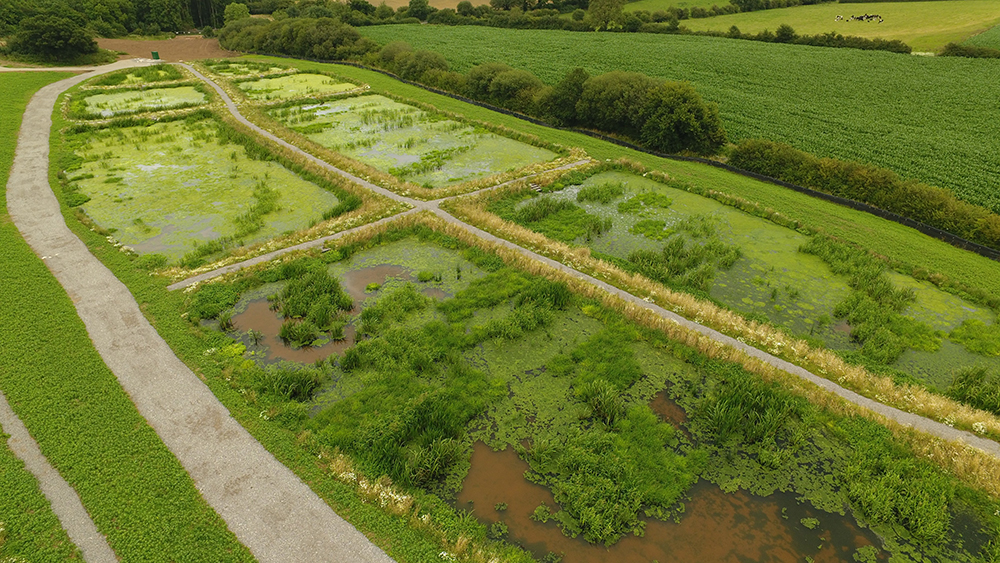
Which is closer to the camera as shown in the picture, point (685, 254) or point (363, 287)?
point (363, 287)

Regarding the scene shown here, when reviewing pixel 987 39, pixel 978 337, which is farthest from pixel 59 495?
pixel 987 39

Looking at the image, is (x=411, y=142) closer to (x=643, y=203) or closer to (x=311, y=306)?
(x=643, y=203)

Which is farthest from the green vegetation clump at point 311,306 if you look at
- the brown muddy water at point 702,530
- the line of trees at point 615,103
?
the line of trees at point 615,103

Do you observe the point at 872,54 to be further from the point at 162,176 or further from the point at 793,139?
the point at 162,176

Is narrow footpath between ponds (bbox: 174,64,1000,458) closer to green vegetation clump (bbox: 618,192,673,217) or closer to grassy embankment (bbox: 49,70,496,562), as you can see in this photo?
grassy embankment (bbox: 49,70,496,562)

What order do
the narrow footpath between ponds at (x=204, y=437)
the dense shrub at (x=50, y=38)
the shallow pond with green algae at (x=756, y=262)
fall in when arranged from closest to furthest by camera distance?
the narrow footpath between ponds at (x=204, y=437) < the shallow pond with green algae at (x=756, y=262) < the dense shrub at (x=50, y=38)

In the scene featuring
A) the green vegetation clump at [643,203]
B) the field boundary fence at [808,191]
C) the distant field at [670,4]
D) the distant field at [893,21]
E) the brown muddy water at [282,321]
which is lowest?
the brown muddy water at [282,321]

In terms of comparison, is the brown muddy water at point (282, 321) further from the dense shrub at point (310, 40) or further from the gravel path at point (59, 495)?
the dense shrub at point (310, 40)
